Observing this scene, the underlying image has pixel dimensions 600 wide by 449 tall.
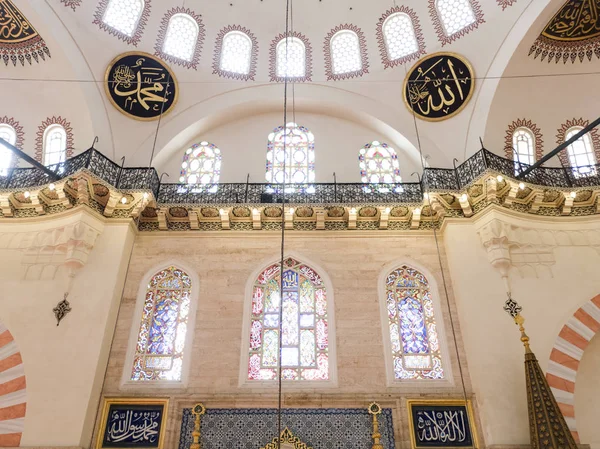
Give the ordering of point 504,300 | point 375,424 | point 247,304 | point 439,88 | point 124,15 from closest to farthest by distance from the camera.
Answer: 1. point 375,424
2. point 504,300
3. point 247,304
4. point 439,88
5. point 124,15

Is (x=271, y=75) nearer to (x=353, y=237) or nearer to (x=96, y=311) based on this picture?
(x=353, y=237)

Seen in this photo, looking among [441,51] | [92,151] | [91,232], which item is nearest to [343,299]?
[91,232]

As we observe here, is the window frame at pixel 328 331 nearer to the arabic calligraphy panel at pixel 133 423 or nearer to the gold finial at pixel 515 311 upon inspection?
Result: the arabic calligraphy panel at pixel 133 423

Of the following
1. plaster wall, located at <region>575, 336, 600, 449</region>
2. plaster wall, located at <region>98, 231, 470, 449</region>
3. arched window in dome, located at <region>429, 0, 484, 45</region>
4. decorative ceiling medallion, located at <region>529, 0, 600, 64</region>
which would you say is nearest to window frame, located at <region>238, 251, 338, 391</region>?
plaster wall, located at <region>98, 231, 470, 449</region>

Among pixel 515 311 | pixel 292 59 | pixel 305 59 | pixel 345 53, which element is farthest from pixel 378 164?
pixel 515 311

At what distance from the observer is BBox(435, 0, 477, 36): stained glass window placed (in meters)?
9.13

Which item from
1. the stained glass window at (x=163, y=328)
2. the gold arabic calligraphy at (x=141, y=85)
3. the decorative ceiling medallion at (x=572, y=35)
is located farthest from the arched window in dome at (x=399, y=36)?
the stained glass window at (x=163, y=328)

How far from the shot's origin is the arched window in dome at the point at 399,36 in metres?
A: 9.50

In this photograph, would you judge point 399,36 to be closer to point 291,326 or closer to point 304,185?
point 304,185

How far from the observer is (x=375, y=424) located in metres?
6.18

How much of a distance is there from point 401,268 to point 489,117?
130 inches

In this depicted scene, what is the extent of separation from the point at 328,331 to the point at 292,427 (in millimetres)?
1471

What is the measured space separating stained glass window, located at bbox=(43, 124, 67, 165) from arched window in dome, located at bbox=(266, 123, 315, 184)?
3801 millimetres

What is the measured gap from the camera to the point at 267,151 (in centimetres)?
929
